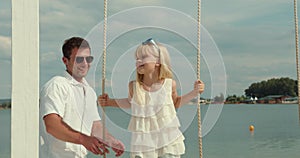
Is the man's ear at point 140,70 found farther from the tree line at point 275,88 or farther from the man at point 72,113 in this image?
the tree line at point 275,88

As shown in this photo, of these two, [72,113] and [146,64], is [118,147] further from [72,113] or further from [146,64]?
[146,64]

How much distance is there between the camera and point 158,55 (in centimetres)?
191

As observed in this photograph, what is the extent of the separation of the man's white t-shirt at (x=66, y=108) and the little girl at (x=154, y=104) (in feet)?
0.31

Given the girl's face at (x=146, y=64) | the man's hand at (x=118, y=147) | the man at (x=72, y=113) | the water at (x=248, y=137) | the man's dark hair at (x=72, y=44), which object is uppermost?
the man's dark hair at (x=72, y=44)

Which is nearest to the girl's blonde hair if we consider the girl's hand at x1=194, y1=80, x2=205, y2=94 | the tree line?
the girl's hand at x1=194, y1=80, x2=205, y2=94

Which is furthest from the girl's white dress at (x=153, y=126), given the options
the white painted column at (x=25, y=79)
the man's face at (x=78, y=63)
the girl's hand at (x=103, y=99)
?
the white painted column at (x=25, y=79)

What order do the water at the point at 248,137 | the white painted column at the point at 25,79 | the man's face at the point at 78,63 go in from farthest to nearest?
the water at the point at 248,137 < the man's face at the point at 78,63 < the white painted column at the point at 25,79

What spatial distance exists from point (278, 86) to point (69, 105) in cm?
1376

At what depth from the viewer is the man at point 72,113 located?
1.69 metres

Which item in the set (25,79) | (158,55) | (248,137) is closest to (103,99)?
(158,55)

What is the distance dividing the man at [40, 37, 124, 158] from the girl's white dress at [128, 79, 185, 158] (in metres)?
0.10

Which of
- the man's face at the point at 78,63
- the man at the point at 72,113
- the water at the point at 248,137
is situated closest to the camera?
the man at the point at 72,113

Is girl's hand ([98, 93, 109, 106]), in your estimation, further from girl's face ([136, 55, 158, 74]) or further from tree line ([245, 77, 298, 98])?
tree line ([245, 77, 298, 98])

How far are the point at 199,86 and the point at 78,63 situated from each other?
0.47m
